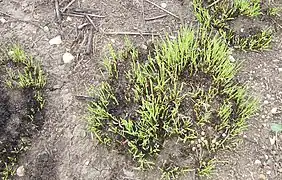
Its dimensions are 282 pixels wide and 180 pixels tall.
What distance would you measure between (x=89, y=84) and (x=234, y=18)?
952mm

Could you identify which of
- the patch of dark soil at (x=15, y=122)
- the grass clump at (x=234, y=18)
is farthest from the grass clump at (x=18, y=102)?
the grass clump at (x=234, y=18)

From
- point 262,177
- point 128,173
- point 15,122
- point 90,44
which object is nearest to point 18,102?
point 15,122

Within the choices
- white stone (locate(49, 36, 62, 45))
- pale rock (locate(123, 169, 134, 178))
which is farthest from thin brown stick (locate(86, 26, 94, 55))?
pale rock (locate(123, 169, 134, 178))

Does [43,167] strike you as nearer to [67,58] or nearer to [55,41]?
[67,58]

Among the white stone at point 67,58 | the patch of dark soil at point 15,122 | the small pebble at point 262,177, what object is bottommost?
the small pebble at point 262,177

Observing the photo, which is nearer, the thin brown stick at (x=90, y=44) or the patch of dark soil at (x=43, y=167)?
the patch of dark soil at (x=43, y=167)

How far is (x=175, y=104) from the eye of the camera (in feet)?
7.27

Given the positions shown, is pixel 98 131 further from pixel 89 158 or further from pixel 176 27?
pixel 176 27

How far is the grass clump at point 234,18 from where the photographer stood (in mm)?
2463

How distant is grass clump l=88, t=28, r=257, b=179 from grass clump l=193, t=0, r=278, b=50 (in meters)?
0.14

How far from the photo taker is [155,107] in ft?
6.98

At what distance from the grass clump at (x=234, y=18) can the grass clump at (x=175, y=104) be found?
14cm

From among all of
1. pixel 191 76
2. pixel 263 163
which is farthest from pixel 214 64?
pixel 263 163

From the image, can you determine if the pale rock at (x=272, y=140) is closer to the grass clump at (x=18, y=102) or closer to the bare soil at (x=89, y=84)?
the bare soil at (x=89, y=84)
